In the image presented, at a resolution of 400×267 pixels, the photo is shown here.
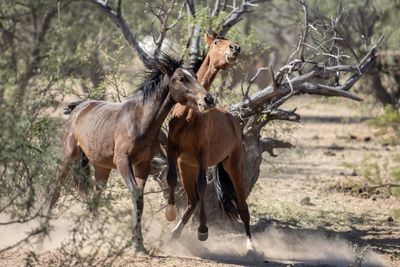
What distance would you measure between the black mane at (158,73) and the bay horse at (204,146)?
42cm

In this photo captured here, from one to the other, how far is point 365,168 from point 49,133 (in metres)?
6.73

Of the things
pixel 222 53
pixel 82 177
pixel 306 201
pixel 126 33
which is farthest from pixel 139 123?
pixel 306 201

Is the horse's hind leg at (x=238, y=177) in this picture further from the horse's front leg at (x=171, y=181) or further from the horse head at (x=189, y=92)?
the horse head at (x=189, y=92)

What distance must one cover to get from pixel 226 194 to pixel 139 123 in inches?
77.2

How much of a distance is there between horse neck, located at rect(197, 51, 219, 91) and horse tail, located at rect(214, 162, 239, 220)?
1.31 m

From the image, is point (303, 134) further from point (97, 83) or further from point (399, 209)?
point (97, 83)

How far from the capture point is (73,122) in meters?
10.4

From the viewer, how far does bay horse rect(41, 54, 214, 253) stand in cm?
913

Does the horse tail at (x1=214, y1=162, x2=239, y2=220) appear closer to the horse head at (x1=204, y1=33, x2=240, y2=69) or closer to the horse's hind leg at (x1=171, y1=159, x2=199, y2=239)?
the horse's hind leg at (x1=171, y1=159, x2=199, y2=239)

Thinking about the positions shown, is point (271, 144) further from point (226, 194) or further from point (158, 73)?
point (158, 73)

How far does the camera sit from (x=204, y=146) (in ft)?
32.3

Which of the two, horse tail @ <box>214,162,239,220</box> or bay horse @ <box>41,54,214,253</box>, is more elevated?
bay horse @ <box>41,54,214,253</box>

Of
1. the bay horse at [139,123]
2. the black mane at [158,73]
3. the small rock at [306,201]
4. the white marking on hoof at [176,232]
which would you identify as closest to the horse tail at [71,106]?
the bay horse at [139,123]

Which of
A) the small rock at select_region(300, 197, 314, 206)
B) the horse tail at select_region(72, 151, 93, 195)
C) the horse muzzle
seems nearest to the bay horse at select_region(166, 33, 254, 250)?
the horse muzzle
